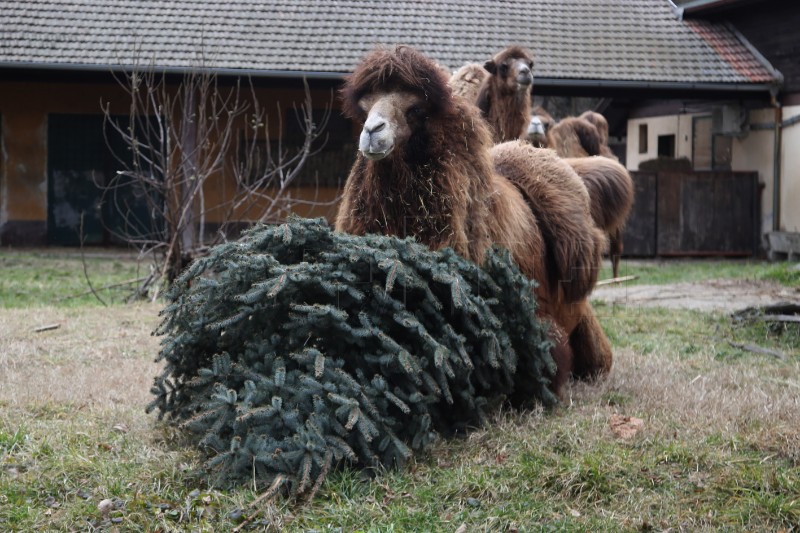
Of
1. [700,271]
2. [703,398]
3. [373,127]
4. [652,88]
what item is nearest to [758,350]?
[703,398]

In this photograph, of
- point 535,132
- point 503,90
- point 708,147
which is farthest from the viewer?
point 708,147

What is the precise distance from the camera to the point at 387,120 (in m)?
5.33

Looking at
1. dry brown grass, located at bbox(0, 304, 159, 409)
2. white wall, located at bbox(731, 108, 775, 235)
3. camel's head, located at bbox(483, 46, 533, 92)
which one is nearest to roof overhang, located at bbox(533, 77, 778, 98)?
white wall, located at bbox(731, 108, 775, 235)

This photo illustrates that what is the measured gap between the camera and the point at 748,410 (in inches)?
225

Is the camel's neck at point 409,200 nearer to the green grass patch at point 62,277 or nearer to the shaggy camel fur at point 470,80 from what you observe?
the shaggy camel fur at point 470,80

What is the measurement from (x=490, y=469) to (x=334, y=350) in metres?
0.93

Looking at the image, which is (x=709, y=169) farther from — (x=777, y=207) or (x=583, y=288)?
(x=583, y=288)

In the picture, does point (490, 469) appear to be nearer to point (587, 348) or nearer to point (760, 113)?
point (587, 348)

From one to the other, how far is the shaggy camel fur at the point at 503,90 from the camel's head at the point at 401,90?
4567mm

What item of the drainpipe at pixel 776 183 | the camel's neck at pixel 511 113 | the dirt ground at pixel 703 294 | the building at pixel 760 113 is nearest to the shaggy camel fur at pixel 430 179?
the camel's neck at pixel 511 113

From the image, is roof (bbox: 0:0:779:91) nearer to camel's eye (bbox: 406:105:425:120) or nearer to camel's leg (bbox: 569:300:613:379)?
camel's leg (bbox: 569:300:613:379)

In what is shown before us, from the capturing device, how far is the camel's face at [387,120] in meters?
5.21

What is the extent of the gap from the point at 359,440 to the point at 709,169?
1854 centimetres

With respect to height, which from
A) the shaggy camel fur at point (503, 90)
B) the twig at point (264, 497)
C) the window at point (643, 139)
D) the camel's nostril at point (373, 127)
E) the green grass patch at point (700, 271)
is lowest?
the twig at point (264, 497)
